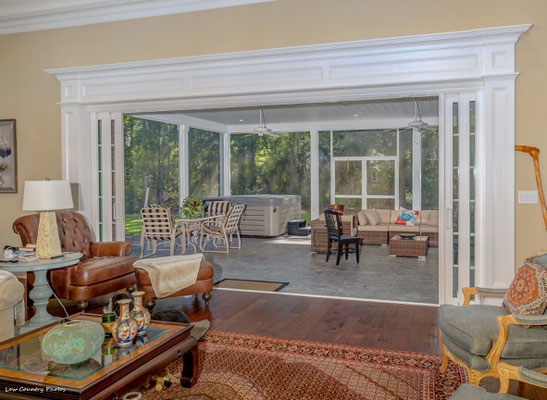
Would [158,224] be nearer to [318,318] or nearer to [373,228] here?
[318,318]

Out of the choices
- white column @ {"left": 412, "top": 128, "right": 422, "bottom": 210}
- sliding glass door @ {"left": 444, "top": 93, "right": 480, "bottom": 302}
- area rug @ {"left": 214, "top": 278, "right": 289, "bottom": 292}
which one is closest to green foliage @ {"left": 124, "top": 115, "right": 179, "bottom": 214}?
area rug @ {"left": 214, "top": 278, "right": 289, "bottom": 292}

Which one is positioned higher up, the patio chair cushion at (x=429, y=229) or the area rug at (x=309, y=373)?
the patio chair cushion at (x=429, y=229)

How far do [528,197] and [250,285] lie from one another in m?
3.24

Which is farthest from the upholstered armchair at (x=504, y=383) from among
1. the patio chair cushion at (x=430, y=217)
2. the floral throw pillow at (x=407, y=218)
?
the patio chair cushion at (x=430, y=217)

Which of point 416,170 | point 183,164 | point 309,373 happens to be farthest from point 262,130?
point 309,373

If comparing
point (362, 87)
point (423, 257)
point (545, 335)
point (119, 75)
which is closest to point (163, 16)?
point (119, 75)

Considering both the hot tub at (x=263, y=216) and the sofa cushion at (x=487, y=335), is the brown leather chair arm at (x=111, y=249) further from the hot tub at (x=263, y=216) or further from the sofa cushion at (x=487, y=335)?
the hot tub at (x=263, y=216)

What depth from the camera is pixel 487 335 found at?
261cm

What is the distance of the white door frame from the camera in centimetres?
413

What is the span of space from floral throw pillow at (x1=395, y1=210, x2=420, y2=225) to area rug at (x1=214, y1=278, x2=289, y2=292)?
4759 mm

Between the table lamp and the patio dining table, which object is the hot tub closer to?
the patio dining table

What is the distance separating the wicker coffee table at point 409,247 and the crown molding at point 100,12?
194 inches

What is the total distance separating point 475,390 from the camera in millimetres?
1985

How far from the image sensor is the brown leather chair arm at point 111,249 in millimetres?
4973
